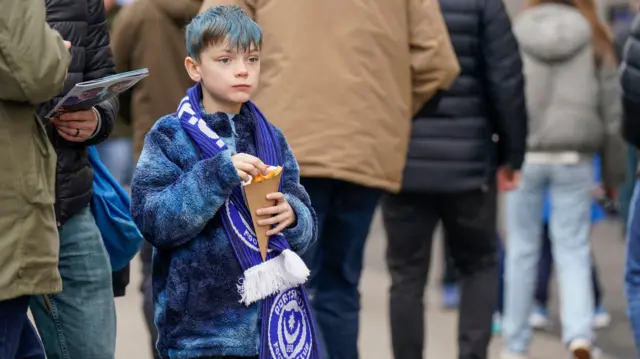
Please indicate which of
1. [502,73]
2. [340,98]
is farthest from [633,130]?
[340,98]

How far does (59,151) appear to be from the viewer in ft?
14.0

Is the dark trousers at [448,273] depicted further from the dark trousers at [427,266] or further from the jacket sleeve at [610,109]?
the dark trousers at [427,266]

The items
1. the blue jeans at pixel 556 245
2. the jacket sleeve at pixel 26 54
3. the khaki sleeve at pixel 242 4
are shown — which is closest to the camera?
the jacket sleeve at pixel 26 54

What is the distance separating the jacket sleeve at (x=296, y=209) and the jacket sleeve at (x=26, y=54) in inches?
28.6

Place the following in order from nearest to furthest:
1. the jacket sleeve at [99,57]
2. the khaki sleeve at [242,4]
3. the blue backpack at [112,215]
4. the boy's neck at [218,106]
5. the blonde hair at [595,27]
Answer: the boy's neck at [218,106]
the jacket sleeve at [99,57]
the blue backpack at [112,215]
the khaki sleeve at [242,4]
the blonde hair at [595,27]

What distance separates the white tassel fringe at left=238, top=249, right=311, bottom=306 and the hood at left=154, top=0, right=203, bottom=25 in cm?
239

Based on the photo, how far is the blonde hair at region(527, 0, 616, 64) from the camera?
22.5 feet

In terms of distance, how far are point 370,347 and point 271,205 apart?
352cm

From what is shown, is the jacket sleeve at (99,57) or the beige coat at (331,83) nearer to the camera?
the jacket sleeve at (99,57)

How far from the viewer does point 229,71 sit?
375cm

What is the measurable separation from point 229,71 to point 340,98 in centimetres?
133

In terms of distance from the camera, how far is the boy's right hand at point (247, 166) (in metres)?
3.62

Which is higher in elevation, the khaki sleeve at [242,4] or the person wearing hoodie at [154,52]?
the khaki sleeve at [242,4]

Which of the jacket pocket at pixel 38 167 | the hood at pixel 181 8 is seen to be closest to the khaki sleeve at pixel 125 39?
the hood at pixel 181 8
